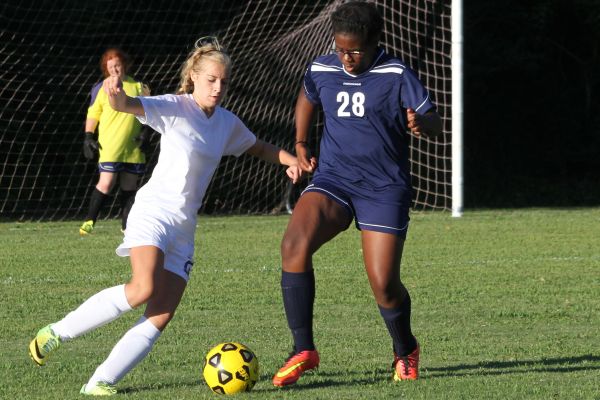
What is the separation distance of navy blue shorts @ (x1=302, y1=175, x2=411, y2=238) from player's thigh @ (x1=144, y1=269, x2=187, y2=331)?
2.57ft

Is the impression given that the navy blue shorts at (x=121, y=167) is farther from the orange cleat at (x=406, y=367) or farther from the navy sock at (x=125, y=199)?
the orange cleat at (x=406, y=367)

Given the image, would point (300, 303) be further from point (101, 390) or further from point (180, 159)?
point (101, 390)

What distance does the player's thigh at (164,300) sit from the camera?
195 inches

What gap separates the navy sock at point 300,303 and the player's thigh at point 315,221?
0.14m

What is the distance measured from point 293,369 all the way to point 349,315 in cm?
215

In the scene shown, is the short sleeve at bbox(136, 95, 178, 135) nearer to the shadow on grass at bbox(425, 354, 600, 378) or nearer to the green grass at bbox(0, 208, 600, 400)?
the green grass at bbox(0, 208, 600, 400)

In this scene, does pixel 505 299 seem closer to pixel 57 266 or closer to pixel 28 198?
pixel 57 266

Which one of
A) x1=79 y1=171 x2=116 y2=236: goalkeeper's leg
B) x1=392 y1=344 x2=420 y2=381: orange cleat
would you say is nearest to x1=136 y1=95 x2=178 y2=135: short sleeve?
x1=392 y1=344 x2=420 y2=381: orange cleat

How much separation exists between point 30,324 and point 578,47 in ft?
63.3

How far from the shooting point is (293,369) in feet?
16.7

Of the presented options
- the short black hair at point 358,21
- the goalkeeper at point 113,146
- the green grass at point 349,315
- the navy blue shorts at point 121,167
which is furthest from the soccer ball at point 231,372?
the navy blue shorts at point 121,167

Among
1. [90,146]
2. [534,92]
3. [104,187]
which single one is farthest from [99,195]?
[534,92]

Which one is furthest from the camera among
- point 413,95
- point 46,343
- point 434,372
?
point 434,372

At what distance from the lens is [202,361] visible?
18.5ft
